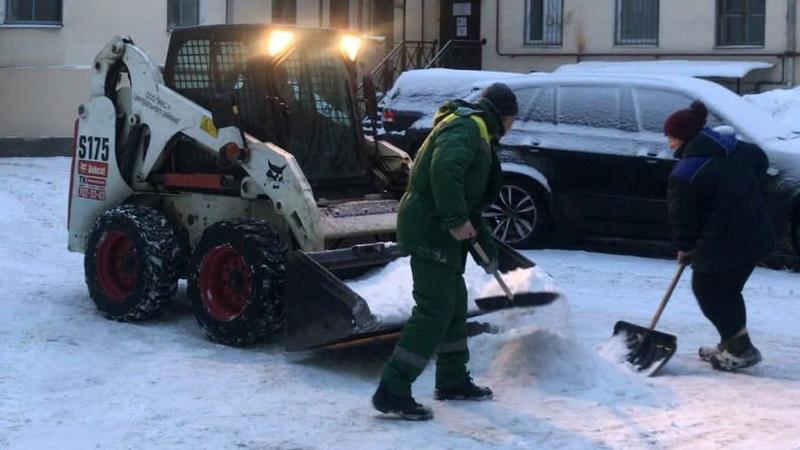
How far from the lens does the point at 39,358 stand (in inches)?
299

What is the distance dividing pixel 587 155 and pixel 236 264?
4631 millimetres

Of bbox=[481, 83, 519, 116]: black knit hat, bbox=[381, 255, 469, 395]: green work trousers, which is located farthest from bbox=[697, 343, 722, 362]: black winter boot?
bbox=[481, 83, 519, 116]: black knit hat

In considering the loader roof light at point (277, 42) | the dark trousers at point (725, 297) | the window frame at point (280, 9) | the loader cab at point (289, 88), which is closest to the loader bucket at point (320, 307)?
the loader cab at point (289, 88)

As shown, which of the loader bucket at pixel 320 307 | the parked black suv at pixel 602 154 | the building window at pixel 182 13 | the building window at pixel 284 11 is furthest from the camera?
the building window at pixel 284 11

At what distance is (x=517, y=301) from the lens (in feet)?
24.8

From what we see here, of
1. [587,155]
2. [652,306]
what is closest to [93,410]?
[652,306]

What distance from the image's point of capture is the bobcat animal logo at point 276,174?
8.00 metres

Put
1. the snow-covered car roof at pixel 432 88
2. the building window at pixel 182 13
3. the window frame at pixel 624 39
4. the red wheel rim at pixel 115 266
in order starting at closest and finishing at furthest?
the red wheel rim at pixel 115 266 < the snow-covered car roof at pixel 432 88 < the building window at pixel 182 13 < the window frame at pixel 624 39

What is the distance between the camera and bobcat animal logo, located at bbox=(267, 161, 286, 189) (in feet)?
26.2

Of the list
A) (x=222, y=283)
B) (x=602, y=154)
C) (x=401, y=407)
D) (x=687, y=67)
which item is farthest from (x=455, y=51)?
(x=401, y=407)

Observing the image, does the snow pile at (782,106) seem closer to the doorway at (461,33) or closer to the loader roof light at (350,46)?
the loader roof light at (350,46)

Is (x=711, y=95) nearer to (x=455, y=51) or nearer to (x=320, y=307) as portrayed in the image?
(x=320, y=307)

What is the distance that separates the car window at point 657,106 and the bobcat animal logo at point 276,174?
4.68m

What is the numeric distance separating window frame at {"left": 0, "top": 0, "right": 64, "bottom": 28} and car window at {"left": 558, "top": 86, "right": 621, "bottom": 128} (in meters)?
10.7
